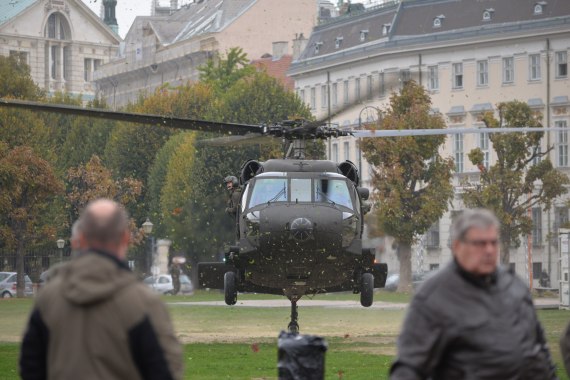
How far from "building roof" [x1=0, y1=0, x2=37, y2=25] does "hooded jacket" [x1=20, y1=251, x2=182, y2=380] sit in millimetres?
Result: 118405

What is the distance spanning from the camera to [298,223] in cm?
2547

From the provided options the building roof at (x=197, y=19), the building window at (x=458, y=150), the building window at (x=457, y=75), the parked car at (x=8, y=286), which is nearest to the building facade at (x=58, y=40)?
the building roof at (x=197, y=19)

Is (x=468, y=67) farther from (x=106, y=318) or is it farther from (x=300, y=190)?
(x=106, y=318)

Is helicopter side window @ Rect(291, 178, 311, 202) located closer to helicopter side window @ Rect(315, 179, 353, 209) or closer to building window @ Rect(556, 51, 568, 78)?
helicopter side window @ Rect(315, 179, 353, 209)

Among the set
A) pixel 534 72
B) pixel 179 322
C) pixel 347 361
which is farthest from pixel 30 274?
pixel 347 361

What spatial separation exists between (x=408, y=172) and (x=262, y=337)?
1522 inches

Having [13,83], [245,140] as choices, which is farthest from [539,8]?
[245,140]

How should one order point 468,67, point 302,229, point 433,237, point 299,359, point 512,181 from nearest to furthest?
point 299,359, point 302,229, point 512,181, point 433,237, point 468,67

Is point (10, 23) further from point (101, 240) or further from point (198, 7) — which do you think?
point (101, 240)

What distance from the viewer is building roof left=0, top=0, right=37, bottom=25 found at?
125 m

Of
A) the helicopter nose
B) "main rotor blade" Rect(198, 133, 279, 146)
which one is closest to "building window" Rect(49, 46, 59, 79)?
"main rotor blade" Rect(198, 133, 279, 146)

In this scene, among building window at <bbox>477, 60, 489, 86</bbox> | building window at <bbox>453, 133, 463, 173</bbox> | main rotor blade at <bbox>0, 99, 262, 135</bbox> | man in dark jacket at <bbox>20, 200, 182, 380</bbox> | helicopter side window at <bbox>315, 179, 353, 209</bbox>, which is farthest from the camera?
building window at <bbox>453, 133, 463, 173</bbox>

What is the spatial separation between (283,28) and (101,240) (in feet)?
379

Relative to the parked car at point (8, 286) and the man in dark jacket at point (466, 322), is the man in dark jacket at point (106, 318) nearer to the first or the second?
the man in dark jacket at point (466, 322)
